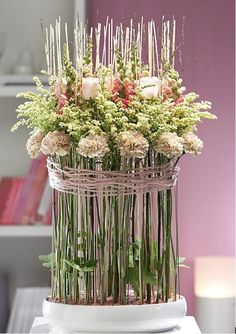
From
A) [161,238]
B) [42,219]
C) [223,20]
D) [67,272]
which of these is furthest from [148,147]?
[223,20]

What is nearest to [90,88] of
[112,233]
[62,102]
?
[62,102]

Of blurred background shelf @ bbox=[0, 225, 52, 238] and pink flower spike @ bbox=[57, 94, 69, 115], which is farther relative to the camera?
blurred background shelf @ bbox=[0, 225, 52, 238]

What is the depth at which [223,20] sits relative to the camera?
386 centimetres

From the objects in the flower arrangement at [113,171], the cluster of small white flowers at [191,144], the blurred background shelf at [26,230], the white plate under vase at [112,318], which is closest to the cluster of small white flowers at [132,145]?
the flower arrangement at [113,171]

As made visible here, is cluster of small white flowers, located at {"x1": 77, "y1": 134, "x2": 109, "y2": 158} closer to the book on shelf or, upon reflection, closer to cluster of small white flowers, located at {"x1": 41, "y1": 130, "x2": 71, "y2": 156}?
cluster of small white flowers, located at {"x1": 41, "y1": 130, "x2": 71, "y2": 156}

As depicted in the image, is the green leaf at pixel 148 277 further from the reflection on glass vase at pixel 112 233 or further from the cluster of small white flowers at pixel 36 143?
the cluster of small white flowers at pixel 36 143

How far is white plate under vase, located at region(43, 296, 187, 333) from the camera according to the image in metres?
1.89

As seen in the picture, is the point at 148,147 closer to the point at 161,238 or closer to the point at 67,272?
the point at 161,238

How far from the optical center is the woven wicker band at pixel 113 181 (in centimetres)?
191

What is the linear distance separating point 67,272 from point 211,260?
1.89m

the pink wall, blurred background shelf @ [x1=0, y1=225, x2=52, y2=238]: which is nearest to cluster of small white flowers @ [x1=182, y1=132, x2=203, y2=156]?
blurred background shelf @ [x1=0, y1=225, x2=52, y2=238]

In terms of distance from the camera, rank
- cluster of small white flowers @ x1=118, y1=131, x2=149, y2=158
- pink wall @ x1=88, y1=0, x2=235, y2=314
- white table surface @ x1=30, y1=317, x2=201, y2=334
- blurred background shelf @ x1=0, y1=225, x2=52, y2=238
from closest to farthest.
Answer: cluster of small white flowers @ x1=118, y1=131, x2=149, y2=158 < white table surface @ x1=30, y1=317, x2=201, y2=334 < blurred background shelf @ x1=0, y1=225, x2=52, y2=238 < pink wall @ x1=88, y1=0, x2=235, y2=314

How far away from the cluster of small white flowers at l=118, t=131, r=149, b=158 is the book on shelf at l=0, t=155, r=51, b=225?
1844 mm

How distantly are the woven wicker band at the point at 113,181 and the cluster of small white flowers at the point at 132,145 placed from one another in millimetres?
62
